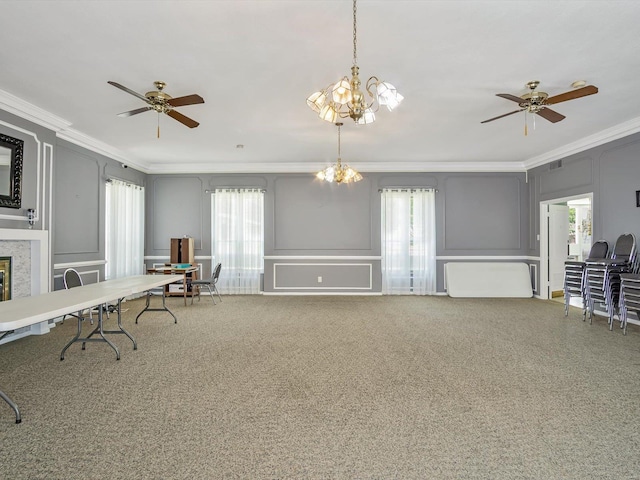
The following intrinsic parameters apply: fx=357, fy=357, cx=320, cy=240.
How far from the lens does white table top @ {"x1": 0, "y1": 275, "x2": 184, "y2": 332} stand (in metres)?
2.23

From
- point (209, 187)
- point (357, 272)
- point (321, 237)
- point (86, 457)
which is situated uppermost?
point (209, 187)

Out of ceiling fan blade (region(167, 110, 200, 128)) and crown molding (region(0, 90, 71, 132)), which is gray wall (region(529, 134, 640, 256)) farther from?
crown molding (region(0, 90, 71, 132))

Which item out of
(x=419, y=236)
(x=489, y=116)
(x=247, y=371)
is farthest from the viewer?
(x=419, y=236)

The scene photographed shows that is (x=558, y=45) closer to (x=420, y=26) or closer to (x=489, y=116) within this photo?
(x=420, y=26)

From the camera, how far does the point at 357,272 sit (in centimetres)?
756

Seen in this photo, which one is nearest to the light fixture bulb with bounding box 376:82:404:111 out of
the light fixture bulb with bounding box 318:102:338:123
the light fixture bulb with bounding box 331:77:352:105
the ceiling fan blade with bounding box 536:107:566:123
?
the light fixture bulb with bounding box 331:77:352:105

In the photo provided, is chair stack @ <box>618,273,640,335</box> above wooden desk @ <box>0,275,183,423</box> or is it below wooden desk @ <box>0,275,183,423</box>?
below

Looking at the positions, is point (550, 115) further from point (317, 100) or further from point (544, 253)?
point (544, 253)

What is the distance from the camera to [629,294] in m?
4.40

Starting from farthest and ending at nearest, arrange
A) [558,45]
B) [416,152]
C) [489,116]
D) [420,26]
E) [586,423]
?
[416,152]
[489,116]
[558,45]
[420,26]
[586,423]

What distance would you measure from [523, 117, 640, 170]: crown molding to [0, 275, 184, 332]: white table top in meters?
6.49

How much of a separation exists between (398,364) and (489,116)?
338 centimetres

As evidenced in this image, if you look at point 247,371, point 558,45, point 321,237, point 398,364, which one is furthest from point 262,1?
point 321,237

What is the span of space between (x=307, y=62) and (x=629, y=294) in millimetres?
4684
